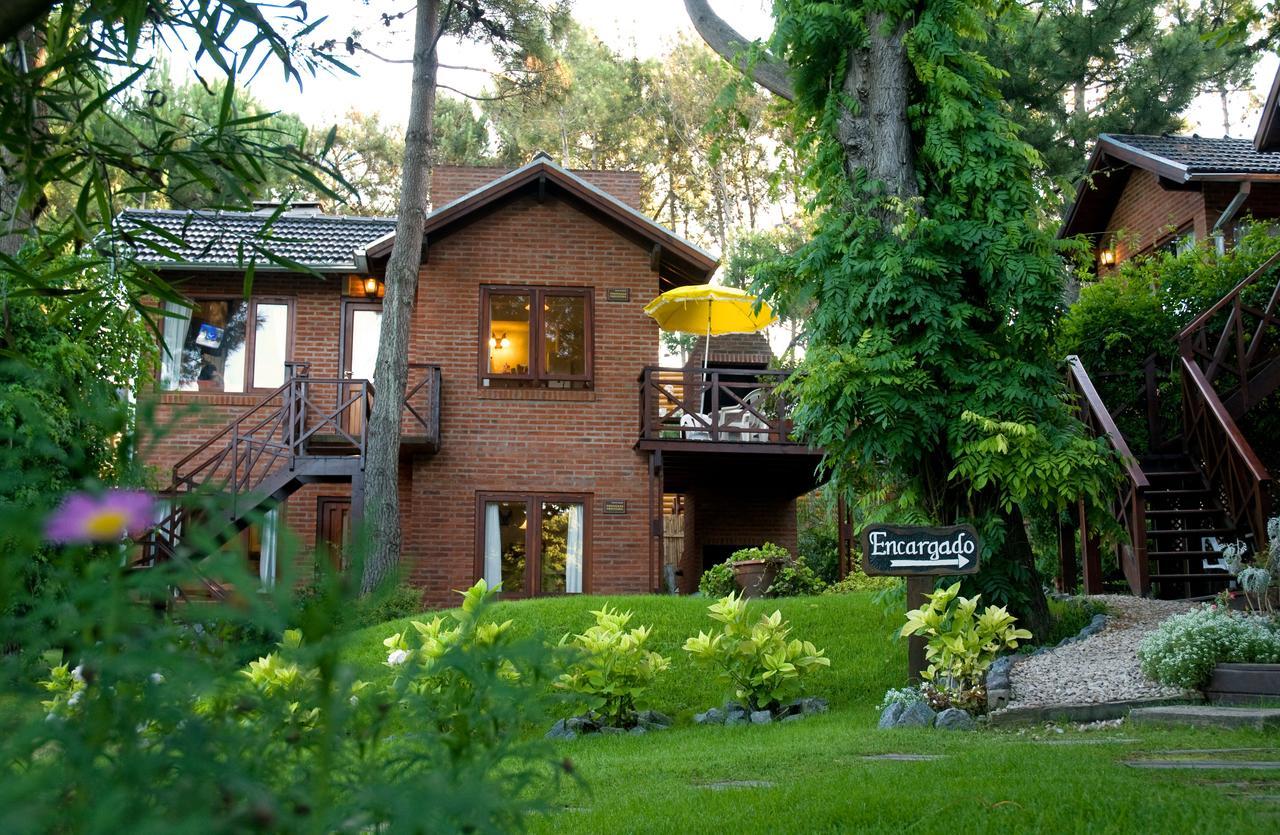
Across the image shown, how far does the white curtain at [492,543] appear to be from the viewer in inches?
689

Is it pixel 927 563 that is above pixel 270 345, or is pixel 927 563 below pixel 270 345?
below

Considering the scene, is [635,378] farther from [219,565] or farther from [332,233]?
[219,565]

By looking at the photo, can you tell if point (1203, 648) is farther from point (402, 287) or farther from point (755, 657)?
point (402, 287)

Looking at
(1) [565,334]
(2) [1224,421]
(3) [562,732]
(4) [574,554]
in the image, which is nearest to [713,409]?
(1) [565,334]

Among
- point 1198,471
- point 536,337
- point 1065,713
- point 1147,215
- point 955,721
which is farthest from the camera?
point 1147,215

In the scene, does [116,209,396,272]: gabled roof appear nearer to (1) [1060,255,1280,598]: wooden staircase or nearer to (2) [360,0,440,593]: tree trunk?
(2) [360,0,440,593]: tree trunk

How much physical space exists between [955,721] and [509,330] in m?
11.9

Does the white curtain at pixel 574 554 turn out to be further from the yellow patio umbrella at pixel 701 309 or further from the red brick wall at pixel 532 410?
the yellow patio umbrella at pixel 701 309

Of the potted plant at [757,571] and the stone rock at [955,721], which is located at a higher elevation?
the potted plant at [757,571]

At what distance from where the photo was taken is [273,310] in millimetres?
18609

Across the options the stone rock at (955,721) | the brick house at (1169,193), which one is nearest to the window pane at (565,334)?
the brick house at (1169,193)

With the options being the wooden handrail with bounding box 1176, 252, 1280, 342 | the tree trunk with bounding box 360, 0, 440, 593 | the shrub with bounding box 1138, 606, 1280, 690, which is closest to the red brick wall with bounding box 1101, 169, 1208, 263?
the wooden handrail with bounding box 1176, 252, 1280, 342

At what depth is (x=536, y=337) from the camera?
716 inches

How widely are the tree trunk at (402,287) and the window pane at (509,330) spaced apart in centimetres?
155
